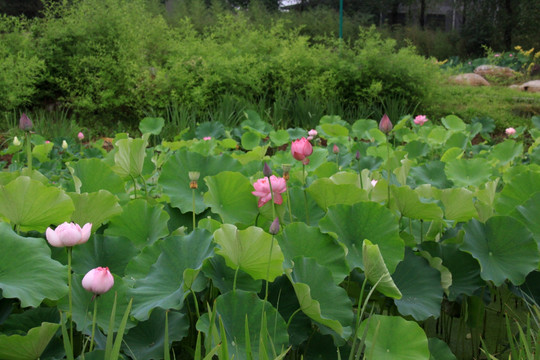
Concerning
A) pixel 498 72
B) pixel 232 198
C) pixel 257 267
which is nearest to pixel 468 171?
pixel 232 198

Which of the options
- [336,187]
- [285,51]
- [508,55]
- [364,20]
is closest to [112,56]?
[285,51]

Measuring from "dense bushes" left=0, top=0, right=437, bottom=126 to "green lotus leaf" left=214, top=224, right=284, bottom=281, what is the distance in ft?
11.0

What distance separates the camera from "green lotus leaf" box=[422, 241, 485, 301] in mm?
997

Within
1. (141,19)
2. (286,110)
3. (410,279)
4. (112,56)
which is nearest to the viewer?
(410,279)

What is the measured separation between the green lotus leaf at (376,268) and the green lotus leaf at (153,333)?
12.9 inches

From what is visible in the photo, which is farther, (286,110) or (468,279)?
(286,110)

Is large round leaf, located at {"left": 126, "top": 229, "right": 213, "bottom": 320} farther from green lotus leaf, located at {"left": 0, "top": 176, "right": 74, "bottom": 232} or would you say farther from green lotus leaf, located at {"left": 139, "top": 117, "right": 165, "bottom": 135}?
green lotus leaf, located at {"left": 139, "top": 117, "right": 165, "bottom": 135}

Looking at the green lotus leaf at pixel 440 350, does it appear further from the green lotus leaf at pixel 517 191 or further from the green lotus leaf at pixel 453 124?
the green lotus leaf at pixel 453 124

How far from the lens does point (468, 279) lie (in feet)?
3.32

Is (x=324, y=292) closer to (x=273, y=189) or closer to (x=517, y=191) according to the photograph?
(x=273, y=189)

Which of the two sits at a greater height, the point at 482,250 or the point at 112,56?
the point at 112,56

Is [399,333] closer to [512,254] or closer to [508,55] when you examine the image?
[512,254]

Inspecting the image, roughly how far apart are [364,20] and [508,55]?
5.53 metres

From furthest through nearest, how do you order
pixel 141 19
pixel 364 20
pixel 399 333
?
pixel 364 20
pixel 141 19
pixel 399 333
